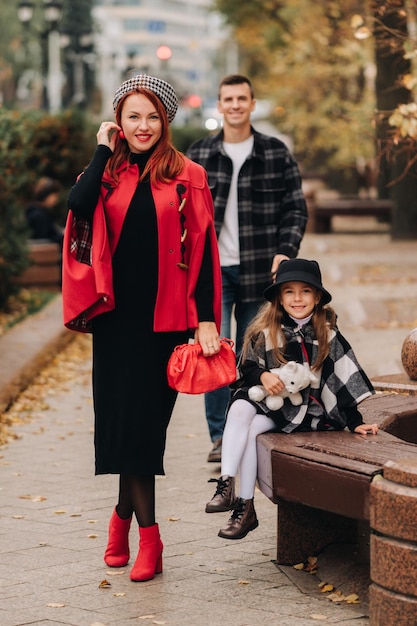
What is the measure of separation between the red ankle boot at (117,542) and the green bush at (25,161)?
864 centimetres

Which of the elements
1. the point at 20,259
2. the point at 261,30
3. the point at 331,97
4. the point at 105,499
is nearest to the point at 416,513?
the point at 105,499

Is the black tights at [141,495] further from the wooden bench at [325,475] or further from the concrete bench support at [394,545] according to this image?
the concrete bench support at [394,545]

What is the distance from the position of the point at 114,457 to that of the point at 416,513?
4.98 feet

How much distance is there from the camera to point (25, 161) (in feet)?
64.6

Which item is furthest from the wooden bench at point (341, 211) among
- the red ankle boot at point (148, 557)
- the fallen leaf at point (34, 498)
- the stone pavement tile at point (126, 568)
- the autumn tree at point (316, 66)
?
the red ankle boot at point (148, 557)

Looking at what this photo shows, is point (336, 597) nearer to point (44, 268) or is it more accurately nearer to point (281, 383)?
point (281, 383)

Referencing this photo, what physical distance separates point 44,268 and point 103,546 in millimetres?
11290

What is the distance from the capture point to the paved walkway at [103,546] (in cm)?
491

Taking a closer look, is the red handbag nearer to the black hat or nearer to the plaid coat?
the plaid coat

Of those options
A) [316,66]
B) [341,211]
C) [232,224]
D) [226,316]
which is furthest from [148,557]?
[316,66]

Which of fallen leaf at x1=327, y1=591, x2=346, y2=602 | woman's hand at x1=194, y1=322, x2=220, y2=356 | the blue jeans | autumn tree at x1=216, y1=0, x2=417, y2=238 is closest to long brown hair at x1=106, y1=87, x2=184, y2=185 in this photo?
woman's hand at x1=194, y1=322, x2=220, y2=356

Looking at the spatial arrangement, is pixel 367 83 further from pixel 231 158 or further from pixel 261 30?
pixel 231 158

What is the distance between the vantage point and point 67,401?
10.1 metres

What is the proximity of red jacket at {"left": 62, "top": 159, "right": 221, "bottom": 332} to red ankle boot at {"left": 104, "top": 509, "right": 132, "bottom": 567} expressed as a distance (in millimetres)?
867
